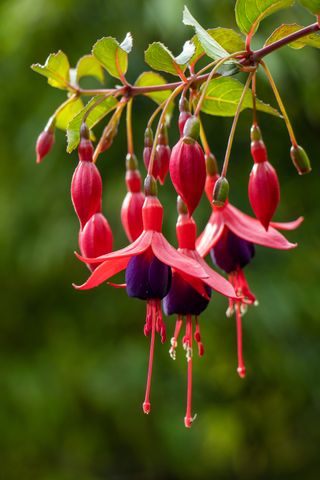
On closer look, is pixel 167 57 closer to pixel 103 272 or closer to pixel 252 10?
pixel 252 10

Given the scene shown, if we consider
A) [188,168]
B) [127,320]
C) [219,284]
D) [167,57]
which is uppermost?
[167,57]

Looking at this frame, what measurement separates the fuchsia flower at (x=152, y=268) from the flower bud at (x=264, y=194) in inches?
3.0

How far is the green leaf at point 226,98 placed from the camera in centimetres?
76

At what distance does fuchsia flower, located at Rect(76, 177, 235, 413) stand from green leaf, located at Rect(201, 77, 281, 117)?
0.46 feet

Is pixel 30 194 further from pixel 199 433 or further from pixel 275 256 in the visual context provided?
pixel 199 433

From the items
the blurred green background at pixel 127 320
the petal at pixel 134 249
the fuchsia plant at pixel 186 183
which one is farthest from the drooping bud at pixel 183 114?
the blurred green background at pixel 127 320

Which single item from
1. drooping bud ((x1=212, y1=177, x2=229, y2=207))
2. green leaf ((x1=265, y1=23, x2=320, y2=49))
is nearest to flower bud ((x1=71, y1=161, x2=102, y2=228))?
drooping bud ((x1=212, y1=177, x2=229, y2=207))

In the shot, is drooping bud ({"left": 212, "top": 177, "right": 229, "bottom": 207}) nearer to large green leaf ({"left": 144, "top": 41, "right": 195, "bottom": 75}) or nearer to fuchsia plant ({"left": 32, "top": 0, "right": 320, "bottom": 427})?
fuchsia plant ({"left": 32, "top": 0, "right": 320, "bottom": 427})

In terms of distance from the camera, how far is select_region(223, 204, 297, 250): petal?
0.75 metres

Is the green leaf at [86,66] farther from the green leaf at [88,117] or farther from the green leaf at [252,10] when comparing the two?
the green leaf at [252,10]

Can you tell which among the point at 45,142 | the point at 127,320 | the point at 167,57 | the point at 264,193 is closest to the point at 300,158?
the point at 264,193

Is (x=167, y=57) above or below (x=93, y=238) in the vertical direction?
above

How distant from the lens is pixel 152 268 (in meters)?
0.66

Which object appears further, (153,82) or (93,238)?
(153,82)
